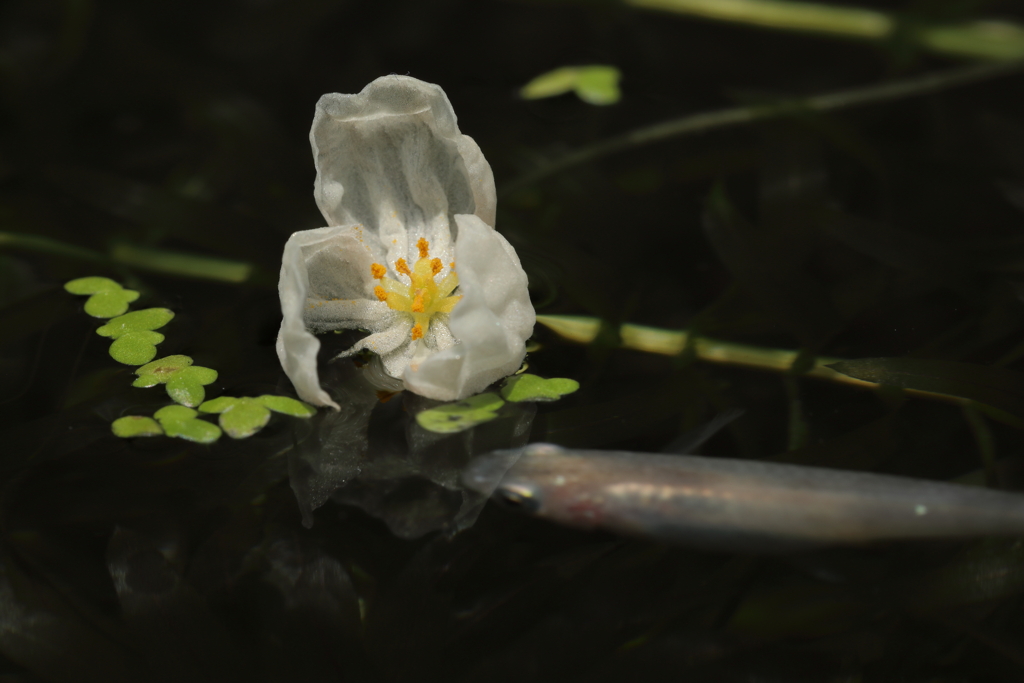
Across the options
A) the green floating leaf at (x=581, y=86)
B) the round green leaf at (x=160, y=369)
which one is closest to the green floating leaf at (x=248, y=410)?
the round green leaf at (x=160, y=369)

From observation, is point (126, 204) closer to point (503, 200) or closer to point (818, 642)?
point (503, 200)

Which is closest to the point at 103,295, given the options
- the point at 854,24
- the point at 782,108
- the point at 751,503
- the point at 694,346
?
the point at 694,346

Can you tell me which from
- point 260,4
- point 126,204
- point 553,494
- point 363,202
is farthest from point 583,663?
point 260,4

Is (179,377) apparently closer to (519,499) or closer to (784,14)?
(519,499)

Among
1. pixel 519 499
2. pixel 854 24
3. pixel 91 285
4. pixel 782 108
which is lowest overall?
pixel 519 499

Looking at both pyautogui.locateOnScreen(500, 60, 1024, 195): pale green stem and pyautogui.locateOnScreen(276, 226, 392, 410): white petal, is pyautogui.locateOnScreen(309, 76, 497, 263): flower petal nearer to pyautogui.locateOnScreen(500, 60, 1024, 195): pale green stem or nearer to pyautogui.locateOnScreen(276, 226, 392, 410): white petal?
pyautogui.locateOnScreen(276, 226, 392, 410): white petal

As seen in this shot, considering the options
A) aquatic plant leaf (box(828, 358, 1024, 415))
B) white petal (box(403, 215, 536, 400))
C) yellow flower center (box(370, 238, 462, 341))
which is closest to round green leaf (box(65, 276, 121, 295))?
yellow flower center (box(370, 238, 462, 341))
